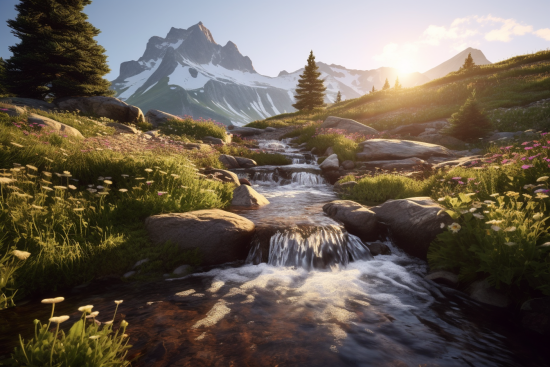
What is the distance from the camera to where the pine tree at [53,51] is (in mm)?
16047

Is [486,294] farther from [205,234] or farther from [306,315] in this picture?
[205,234]

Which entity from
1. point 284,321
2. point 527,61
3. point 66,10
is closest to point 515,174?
point 284,321

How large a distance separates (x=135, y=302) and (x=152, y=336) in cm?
90

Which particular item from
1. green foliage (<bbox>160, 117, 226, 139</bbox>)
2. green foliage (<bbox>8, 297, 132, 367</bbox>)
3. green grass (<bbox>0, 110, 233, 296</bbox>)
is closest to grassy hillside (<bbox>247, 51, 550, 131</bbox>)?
green foliage (<bbox>160, 117, 226, 139</bbox>)

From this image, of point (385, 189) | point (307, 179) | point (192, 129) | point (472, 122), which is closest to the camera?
point (385, 189)

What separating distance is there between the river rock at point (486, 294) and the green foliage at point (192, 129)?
16.4 metres

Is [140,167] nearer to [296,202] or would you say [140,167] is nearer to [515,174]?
[296,202]

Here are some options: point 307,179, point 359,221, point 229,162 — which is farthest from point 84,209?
point 307,179

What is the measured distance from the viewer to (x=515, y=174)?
520 centimetres

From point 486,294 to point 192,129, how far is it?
58.8 feet

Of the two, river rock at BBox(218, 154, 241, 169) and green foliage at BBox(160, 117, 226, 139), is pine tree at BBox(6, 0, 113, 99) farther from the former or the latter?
river rock at BBox(218, 154, 241, 169)

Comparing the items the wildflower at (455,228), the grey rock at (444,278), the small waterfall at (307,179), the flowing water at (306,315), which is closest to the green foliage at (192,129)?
the small waterfall at (307,179)

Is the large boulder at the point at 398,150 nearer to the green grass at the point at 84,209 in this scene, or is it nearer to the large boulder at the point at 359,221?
the large boulder at the point at 359,221

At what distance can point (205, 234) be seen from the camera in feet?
16.8
